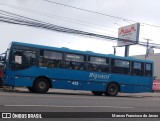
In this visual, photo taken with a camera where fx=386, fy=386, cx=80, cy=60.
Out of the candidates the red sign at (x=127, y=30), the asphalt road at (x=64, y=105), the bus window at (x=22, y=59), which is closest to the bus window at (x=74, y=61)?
the bus window at (x=22, y=59)

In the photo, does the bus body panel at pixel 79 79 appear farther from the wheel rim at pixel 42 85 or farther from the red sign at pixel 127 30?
the red sign at pixel 127 30

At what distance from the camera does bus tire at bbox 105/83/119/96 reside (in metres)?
28.1

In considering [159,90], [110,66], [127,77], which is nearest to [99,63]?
[110,66]

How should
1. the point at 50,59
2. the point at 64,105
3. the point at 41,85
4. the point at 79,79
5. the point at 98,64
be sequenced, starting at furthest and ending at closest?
the point at 98,64, the point at 79,79, the point at 50,59, the point at 41,85, the point at 64,105

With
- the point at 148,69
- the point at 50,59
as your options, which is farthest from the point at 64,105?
the point at 148,69

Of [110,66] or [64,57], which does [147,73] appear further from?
[64,57]

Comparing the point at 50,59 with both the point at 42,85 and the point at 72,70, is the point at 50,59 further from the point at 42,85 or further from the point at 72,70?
the point at 72,70

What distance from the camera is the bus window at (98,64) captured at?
2681 centimetres

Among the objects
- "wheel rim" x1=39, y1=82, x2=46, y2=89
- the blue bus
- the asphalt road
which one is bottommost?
the asphalt road

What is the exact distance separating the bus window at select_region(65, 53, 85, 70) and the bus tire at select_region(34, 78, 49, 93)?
1867mm

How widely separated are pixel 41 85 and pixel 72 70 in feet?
8.34

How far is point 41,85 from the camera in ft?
80.0

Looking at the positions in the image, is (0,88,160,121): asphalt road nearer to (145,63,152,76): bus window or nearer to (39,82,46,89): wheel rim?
(39,82,46,89): wheel rim

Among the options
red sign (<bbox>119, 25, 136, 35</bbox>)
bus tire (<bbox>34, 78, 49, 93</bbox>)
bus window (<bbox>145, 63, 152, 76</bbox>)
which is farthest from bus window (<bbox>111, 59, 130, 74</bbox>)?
red sign (<bbox>119, 25, 136, 35</bbox>)
